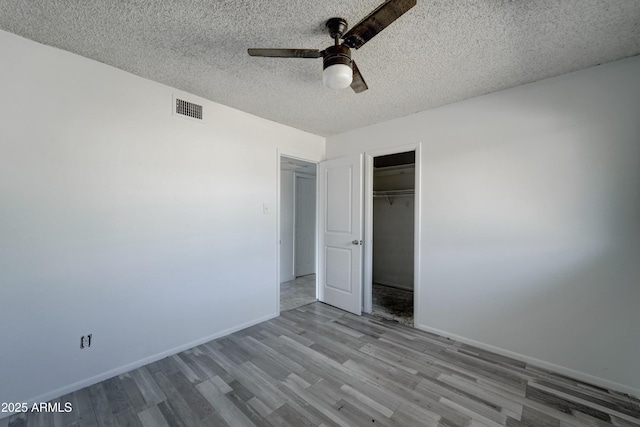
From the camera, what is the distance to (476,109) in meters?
2.65

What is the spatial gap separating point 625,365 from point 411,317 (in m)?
1.79

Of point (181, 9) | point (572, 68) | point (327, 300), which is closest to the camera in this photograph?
point (181, 9)

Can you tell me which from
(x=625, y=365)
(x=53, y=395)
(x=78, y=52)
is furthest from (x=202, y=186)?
(x=625, y=365)

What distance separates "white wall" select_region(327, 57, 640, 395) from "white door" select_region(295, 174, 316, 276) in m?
2.95

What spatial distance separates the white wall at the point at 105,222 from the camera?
5.84 ft

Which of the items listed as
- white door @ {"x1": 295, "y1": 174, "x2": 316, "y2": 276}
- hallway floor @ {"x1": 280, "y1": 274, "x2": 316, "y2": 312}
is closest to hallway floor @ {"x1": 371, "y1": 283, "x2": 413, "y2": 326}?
hallway floor @ {"x1": 280, "y1": 274, "x2": 316, "y2": 312}

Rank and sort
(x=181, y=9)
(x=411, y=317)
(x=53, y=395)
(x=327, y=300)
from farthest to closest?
1. (x=327, y=300)
2. (x=411, y=317)
3. (x=53, y=395)
4. (x=181, y=9)

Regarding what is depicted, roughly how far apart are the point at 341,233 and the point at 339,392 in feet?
6.75

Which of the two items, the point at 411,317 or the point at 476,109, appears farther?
the point at 411,317

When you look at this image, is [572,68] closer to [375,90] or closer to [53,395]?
[375,90]

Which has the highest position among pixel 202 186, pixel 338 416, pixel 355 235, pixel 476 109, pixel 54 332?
pixel 476 109

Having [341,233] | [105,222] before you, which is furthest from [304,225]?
[105,222]

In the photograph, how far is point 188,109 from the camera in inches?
102

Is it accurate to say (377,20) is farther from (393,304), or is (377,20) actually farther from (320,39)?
(393,304)
